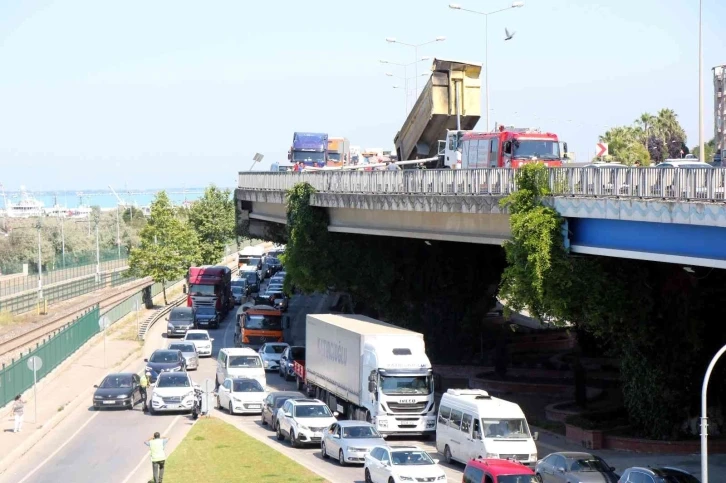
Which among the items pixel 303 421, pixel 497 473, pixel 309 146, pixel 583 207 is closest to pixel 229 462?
pixel 303 421

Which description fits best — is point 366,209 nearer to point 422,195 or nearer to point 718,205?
point 422,195

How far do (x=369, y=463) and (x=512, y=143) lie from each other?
16.0m

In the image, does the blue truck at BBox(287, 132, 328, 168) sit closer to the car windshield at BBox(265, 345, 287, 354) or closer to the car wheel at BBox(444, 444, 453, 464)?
the car windshield at BBox(265, 345, 287, 354)

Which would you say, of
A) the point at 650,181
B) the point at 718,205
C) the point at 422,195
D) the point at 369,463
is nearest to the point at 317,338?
the point at 422,195

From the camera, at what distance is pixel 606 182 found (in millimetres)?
30266

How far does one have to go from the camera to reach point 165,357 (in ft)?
168

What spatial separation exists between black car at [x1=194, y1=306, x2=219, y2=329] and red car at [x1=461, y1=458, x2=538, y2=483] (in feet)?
158

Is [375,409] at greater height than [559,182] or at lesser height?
lesser

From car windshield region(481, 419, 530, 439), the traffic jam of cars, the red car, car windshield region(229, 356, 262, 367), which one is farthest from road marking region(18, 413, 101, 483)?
the red car

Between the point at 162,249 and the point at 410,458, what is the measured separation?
202 ft

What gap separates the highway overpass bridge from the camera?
26.4m

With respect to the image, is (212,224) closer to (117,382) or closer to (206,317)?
(206,317)

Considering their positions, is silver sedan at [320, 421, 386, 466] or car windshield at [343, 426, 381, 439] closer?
silver sedan at [320, 421, 386, 466]

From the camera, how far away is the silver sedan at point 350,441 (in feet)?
101
